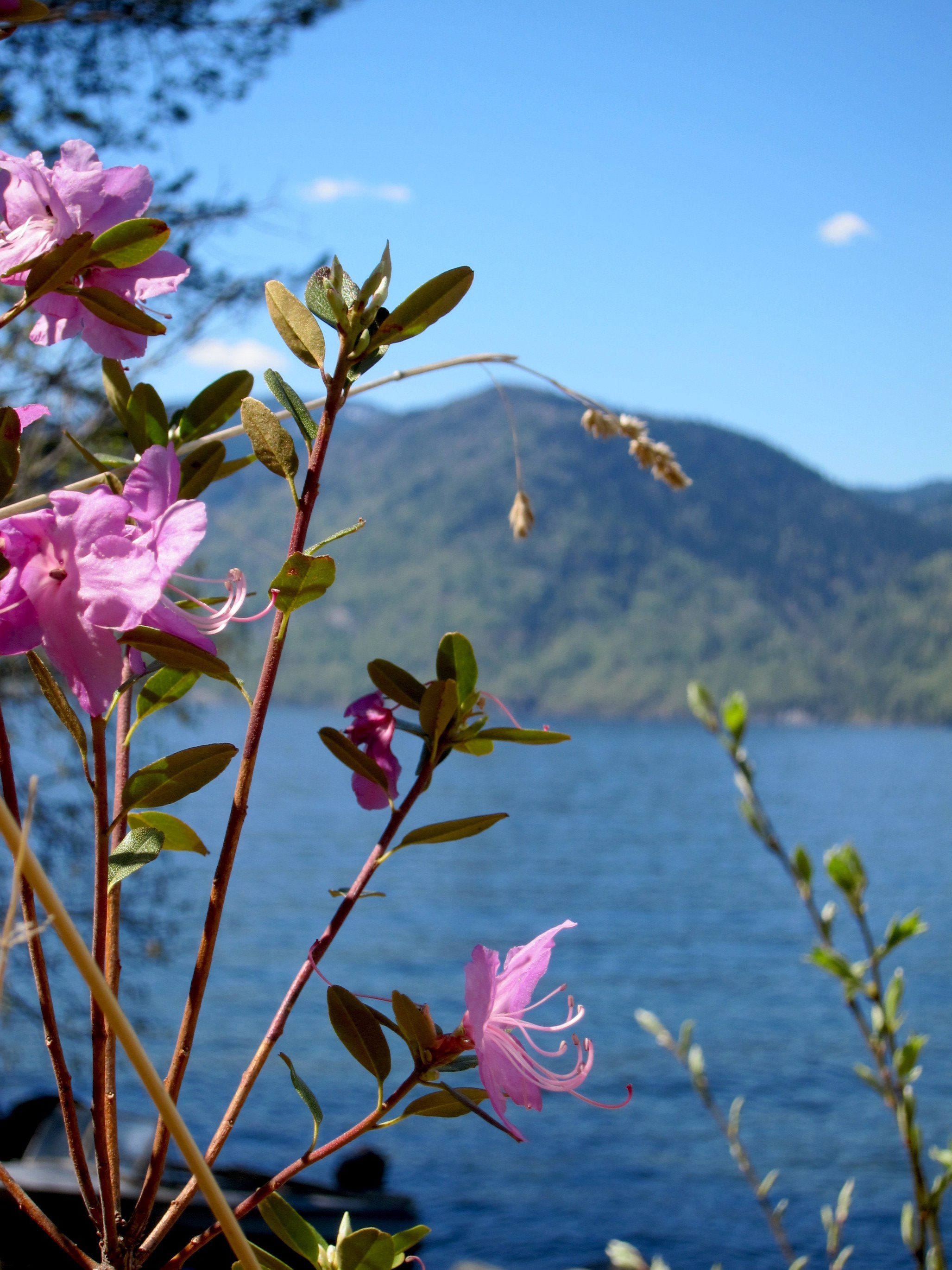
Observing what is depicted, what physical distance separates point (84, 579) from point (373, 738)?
0.68ft

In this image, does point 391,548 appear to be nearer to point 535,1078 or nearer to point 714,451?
point 714,451

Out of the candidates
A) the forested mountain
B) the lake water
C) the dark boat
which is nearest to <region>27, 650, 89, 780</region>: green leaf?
the dark boat

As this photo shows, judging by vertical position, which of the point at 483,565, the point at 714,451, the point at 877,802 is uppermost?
the point at 714,451

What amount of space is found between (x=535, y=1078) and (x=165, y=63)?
568 cm

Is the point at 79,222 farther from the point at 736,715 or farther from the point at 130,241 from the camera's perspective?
the point at 736,715

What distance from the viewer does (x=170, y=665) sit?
46 cm

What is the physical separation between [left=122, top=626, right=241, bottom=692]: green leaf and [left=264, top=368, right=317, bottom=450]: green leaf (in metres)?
0.10

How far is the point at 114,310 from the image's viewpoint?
535 millimetres

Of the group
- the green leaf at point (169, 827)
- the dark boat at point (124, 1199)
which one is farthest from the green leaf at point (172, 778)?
the dark boat at point (124, 1199)

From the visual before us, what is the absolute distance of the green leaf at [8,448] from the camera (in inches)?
18.8

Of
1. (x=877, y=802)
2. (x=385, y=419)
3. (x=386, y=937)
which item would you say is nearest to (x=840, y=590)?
(x=877, y=802)

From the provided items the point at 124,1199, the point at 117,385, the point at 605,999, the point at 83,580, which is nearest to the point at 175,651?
the point at 83,580

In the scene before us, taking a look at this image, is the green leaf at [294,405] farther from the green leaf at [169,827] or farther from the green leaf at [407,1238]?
the green leaf at [407,1238]

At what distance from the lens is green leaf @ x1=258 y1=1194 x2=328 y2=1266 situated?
484mm
